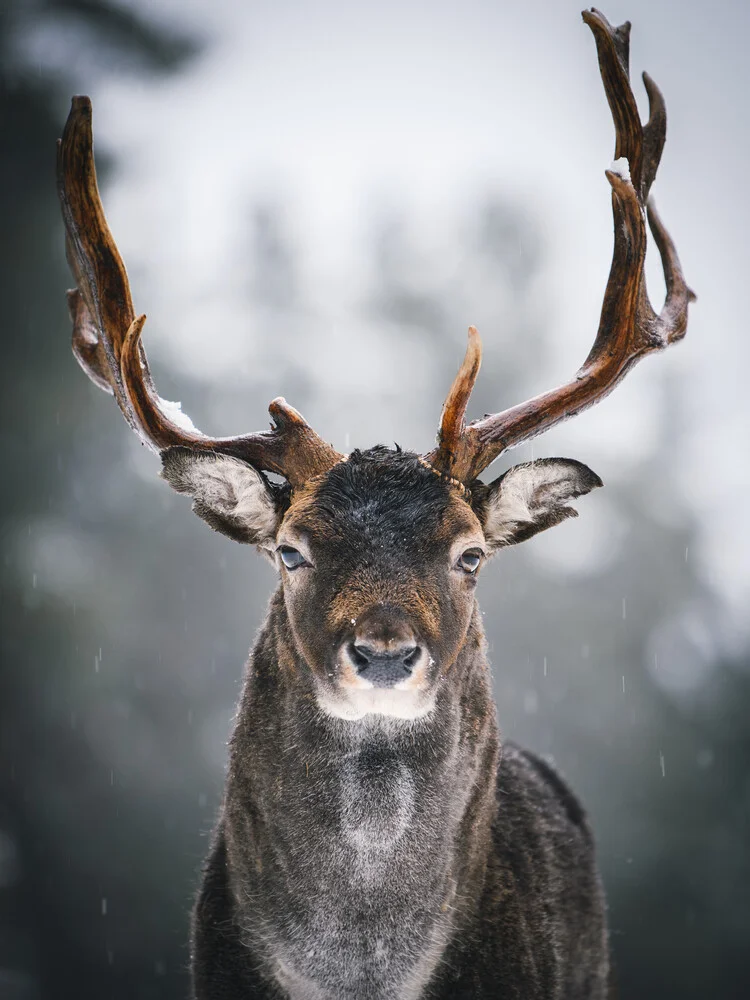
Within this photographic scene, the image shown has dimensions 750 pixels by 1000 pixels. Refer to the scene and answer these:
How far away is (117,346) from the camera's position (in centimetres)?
444

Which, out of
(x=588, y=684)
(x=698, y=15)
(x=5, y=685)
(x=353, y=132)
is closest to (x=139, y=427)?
(x=5, y=685)

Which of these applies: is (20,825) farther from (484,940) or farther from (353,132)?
(353,132)

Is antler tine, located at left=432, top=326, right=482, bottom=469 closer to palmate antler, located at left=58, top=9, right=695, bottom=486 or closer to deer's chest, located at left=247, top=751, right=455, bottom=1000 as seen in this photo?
palmate antler, located at left=58, top=9, right=695, bottom=486

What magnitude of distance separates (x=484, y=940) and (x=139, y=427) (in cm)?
280

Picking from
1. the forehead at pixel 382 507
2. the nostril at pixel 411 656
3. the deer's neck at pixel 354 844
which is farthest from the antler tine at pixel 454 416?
the nostril at pixel 411 656

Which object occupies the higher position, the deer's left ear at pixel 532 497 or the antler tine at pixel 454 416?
the antler tine at pixel 454 416

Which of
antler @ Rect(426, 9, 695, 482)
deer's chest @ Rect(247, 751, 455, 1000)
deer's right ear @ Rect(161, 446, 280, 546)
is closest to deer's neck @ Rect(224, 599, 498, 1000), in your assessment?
deer's chest @ Rect(247, 751, 455, 1000)

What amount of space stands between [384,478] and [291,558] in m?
0.52

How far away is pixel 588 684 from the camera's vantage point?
15867 mm

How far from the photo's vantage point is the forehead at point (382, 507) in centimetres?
352

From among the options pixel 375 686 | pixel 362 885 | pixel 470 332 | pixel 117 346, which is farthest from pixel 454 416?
pixel 362 885

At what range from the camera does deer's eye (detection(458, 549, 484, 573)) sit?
3.71 metres

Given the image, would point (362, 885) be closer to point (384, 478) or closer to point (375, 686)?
point (375, 686)

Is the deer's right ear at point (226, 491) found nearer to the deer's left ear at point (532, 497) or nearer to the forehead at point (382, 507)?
the forehead at point (382, 507)
